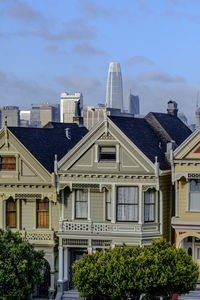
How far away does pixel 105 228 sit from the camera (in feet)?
158

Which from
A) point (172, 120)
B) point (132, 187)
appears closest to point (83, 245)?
point (132, 187)

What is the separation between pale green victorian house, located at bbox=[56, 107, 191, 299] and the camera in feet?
156

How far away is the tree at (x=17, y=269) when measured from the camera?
149 feet

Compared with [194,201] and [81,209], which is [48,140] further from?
[194,201]

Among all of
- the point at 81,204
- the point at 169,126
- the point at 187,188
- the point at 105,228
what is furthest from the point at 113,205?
the point at 169,126

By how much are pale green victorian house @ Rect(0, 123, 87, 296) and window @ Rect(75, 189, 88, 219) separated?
1215mm

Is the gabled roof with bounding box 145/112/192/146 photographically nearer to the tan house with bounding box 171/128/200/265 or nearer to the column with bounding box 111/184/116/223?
the tan house with bounding box 171/128/200/265

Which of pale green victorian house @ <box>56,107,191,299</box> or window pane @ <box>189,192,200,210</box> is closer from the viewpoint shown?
window pane @ <box>189,192,200,210</box>

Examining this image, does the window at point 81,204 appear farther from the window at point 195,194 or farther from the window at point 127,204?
the window at point 195,194

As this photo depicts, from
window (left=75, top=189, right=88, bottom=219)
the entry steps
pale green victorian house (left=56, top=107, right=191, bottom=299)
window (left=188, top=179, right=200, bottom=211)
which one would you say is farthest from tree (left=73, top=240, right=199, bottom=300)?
window (left=75, top=189, right=88, bottom=219)

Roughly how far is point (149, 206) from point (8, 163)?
361 inches

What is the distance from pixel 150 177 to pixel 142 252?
613cm

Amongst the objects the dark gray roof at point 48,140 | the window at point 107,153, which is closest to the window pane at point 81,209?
the dark gray roof at point 48,140

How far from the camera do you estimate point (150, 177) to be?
155 feet
